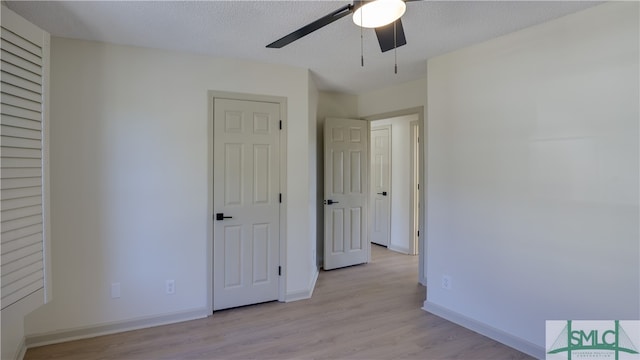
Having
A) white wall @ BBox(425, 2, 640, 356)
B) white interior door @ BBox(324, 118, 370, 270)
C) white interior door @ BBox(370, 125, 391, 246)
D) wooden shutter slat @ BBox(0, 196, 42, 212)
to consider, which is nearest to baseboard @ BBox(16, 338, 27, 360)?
wooden shutter slat @ BBox(0, 196, 42, 212)

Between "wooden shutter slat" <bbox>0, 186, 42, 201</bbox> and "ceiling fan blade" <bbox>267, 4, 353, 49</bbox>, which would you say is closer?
"ceiling fan blade" <bbox>267, 4, 353, 49</bbox>

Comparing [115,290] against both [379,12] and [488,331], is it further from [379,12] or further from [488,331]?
[488,331]

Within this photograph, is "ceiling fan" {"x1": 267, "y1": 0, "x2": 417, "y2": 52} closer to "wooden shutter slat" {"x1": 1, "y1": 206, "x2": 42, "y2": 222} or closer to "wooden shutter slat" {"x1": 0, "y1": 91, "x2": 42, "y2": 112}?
"wooden shutter slat" {"x1": 0, "y1": 91, "x2": 42, "y2": 112}

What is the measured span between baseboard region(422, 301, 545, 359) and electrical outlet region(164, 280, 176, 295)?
7.66ft

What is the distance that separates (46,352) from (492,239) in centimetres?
353

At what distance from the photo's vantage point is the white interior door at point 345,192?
451 centimetres

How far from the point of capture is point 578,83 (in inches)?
89.3

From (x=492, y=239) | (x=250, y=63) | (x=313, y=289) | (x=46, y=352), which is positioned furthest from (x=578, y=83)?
(x=46, y=352)

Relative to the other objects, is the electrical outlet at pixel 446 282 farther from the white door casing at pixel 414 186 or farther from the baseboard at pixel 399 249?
the baseboard at pixel 399 249

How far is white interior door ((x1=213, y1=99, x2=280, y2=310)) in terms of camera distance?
3.21m

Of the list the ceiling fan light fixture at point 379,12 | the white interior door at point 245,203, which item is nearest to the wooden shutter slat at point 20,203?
the white interior door at point 245,203

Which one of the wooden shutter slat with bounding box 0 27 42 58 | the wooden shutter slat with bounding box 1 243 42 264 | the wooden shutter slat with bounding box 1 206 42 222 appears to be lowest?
the wooden shutter slat with bounding box 1 243 42 264

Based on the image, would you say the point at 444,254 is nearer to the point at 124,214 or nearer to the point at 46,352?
the point at 124,214

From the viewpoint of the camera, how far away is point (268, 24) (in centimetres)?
241
